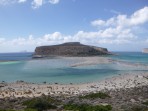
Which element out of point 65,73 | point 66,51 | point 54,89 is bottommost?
point 54,89

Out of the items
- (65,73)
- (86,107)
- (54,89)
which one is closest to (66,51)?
(65,73)

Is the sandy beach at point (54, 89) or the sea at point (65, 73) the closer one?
the sandy beach at point (54, 89)

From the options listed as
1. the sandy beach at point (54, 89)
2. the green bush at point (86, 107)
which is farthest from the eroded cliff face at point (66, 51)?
the green bush at point (86, 107)

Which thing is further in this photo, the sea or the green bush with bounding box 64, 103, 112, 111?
the sea

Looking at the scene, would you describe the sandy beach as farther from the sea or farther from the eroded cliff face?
the eroded cliff face

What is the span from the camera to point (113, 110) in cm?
2252

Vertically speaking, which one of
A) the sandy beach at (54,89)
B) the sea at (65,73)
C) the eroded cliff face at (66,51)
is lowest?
the sandy beach at (54,89)

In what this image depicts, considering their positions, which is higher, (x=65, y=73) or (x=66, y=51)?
(x=66, y=51)

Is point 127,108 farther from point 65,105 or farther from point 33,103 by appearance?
point 33,103

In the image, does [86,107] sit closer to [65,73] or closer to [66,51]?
[65,73]

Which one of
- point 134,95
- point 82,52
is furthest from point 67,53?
point 134,95

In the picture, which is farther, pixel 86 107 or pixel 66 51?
pixel 66 51

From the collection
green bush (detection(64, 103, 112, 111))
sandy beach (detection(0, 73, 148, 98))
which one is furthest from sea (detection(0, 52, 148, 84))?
green bush (detection(64, 103, 112, 111))

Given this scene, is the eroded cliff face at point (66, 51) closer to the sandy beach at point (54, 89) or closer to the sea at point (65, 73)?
the sea at point (65, 73)
